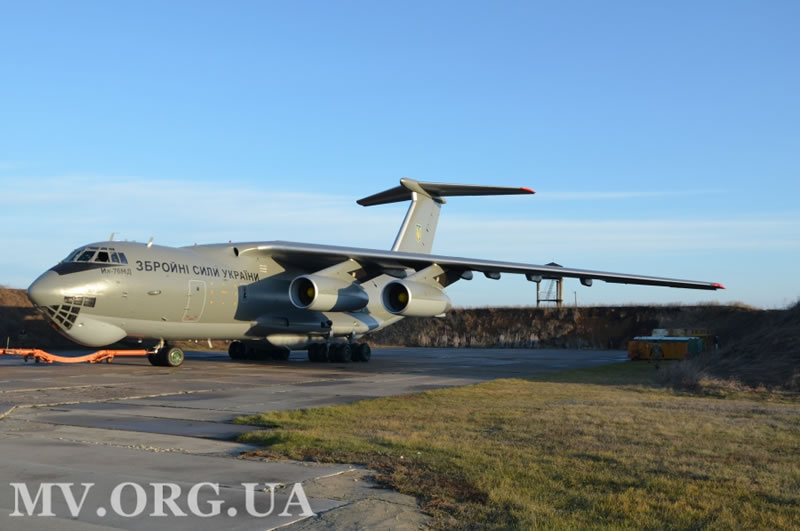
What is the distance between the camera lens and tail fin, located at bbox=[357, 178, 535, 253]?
24.4 metres

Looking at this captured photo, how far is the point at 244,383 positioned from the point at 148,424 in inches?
231

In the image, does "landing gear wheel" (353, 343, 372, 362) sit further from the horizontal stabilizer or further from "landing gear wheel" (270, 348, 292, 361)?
the horizontal stabilizer

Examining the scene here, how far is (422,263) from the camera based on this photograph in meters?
21.1

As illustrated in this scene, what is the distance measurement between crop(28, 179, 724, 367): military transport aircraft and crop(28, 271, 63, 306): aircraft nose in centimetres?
2

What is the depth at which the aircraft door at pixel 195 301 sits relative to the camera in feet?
59.7

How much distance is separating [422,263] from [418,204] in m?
4.66

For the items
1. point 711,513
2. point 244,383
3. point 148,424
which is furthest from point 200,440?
point 244,383

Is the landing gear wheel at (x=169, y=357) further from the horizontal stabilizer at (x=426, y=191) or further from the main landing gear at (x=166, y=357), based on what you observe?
the horizontal stabilizer at (x=426, y=191)

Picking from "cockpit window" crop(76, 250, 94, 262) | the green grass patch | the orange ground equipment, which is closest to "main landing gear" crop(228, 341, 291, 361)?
the orange ground equipment

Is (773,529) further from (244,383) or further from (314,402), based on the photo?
(244,383)

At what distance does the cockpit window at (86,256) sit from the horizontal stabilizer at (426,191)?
10.2m

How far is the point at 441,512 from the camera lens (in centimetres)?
465

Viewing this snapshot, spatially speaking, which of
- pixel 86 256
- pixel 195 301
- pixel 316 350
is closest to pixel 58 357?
pixel 86 256

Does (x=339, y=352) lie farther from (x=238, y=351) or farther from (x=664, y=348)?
(x=664, y=348)
